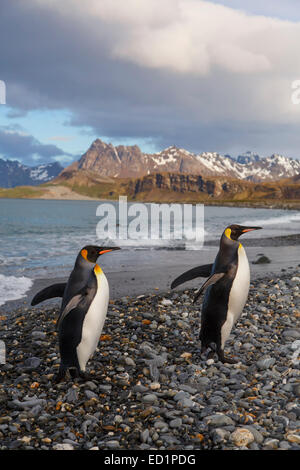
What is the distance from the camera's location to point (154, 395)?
15.4 feet

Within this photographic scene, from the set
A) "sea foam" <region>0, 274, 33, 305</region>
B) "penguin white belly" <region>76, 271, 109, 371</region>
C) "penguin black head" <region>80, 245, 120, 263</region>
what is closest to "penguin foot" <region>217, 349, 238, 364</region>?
"penguin white belly" <region>76, 271, 109, 371</region>

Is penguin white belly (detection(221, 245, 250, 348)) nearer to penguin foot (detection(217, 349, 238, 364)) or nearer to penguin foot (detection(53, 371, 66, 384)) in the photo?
penguin foot (detection(217, 349, 238, 364))

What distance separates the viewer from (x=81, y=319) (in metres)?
5.34

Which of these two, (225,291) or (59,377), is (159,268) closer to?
(225,291)

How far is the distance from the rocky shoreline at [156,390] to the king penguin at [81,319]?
→ 286mm

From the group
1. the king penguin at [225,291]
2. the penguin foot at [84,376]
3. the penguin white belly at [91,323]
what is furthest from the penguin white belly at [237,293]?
the penguin foot at [84,376]

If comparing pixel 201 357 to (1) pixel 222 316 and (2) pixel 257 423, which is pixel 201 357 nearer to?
(1) pixel 222 316

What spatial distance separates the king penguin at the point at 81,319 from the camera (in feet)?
17.4

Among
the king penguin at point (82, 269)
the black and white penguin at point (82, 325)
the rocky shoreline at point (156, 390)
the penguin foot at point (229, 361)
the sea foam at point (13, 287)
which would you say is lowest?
the sea foam at point (13, 287)

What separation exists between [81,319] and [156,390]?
1.37m

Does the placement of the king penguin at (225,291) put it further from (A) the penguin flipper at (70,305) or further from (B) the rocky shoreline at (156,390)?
(A) the penguin flipper at (70,305)

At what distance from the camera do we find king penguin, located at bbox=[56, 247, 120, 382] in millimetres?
5312
